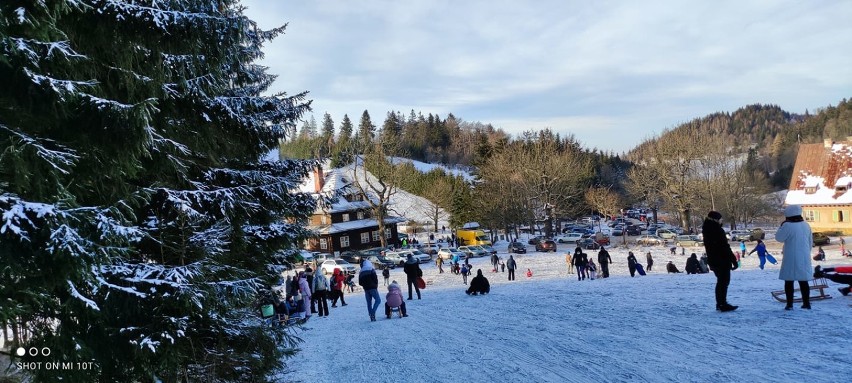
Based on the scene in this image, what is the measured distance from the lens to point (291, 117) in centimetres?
993

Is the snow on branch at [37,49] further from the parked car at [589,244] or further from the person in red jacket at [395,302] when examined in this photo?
the parked car at [589,244]

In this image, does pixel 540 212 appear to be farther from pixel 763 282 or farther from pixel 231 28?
pixel 231 28

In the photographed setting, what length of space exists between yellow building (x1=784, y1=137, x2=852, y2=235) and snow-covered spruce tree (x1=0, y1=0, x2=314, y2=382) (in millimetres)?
55513

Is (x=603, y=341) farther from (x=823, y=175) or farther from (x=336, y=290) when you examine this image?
(x=823, y=175)

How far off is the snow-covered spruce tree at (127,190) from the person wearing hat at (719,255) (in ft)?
22.5

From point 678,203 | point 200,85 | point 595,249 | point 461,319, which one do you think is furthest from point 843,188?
point 200,85

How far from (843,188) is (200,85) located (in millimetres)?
59319

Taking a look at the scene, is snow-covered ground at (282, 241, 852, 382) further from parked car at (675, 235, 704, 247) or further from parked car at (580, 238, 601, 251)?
parked car at (580, 238, 601, 251)

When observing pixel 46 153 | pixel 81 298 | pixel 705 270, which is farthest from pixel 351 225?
pixel 46 153

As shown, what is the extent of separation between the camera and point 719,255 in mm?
8164

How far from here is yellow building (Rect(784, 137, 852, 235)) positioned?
47.4 meters

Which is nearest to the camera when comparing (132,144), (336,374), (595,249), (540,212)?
(132,144)

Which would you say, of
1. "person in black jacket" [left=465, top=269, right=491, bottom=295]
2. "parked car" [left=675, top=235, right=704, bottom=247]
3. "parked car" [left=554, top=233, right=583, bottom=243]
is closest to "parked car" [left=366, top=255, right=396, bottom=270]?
"parked car" [left=554, top=233, right=583, bottom=243]

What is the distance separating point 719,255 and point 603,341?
2.33m
